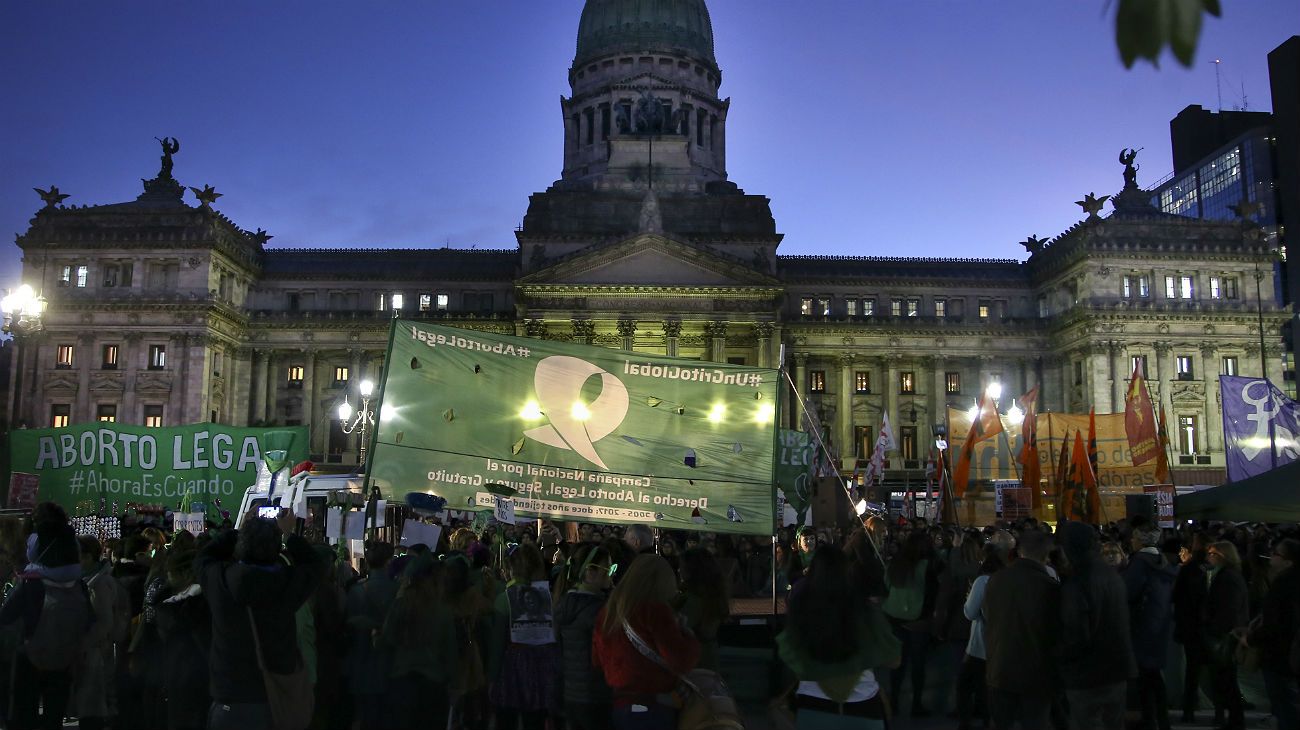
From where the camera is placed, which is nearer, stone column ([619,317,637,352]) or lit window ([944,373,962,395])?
stone column ([619,317,637,352])

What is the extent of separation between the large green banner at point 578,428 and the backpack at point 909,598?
7.23ft

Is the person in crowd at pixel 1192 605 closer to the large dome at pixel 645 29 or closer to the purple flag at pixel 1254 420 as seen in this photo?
the purple flag at pixel 1254 420

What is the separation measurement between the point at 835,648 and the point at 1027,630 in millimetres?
2322

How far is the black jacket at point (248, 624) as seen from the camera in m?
7.68

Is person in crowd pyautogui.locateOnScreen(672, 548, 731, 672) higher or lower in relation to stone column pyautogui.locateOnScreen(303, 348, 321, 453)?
lower

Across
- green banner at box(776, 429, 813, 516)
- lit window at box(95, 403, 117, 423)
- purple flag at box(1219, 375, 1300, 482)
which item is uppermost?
lit window at box(95, 403, 117, 423)

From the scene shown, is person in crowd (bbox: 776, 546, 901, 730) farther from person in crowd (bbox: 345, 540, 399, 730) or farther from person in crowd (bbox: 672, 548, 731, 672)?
person in crowd (bbox: 345, 540, 399, 730)

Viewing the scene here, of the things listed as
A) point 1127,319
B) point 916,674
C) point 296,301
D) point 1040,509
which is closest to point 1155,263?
point 1127,319

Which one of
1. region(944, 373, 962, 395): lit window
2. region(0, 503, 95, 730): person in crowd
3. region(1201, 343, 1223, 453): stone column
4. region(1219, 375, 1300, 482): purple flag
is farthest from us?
region(944, 373, 962, 395): lit window

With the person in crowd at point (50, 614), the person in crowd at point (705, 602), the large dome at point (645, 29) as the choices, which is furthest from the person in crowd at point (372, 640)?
the large dome at point (645, 29)

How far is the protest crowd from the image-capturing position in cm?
748

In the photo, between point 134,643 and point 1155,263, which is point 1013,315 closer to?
point 1155,263

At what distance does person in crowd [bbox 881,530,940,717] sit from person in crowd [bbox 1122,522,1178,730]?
7.80 ft

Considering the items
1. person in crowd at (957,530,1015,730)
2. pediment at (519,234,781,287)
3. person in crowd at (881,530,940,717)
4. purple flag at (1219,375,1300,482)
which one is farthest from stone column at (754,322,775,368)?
person in crowd at (957,530,1015,730)
